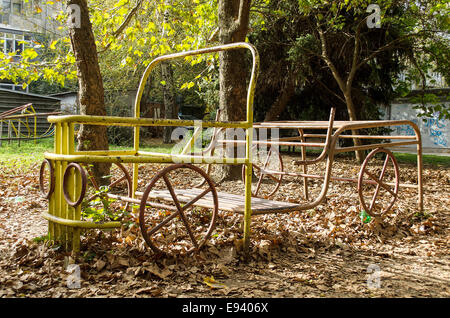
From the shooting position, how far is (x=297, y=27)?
1223 cm

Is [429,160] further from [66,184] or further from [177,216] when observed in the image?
[66,184]

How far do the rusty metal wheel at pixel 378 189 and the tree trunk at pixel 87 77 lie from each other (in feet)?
11.4

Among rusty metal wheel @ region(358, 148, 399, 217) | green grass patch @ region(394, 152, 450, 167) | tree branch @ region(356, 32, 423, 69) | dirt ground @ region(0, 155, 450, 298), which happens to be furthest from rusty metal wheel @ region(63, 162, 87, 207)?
green grass patch @ region(394, 152, 450, 167)

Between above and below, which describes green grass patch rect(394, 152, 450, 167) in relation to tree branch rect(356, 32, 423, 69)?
below

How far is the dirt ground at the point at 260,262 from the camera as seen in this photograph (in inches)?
111

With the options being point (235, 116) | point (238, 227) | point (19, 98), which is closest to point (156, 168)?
point (235, 116)

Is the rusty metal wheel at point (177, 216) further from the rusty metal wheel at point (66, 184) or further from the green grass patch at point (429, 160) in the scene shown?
the green grass patch at point (429, 160)

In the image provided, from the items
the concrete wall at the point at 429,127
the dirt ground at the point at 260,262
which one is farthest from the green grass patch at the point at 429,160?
the dirt ground at the point at 260,262

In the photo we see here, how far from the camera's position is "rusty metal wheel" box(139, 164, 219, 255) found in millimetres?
3123

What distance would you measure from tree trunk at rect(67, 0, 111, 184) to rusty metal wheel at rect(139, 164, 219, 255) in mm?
1621

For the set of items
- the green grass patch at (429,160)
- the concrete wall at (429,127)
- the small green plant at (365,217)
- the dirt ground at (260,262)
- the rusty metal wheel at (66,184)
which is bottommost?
the dirt ground at (260,262)

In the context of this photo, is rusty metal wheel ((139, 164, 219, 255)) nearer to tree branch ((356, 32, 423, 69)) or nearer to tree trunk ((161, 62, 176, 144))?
tree branch ((356, 32, 423, 69))

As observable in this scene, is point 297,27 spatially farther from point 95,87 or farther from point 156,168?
point 95,87

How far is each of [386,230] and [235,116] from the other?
10.8 ft
